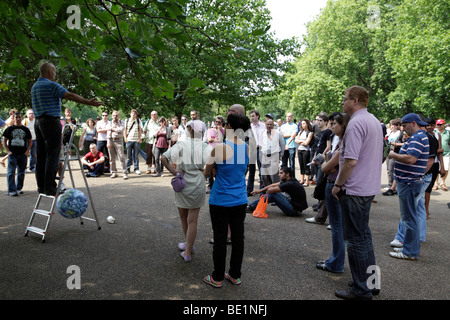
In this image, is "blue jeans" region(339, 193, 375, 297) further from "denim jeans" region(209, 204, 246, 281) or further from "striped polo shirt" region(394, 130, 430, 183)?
"striped polo shirt" region(394, 130, 430, 183)

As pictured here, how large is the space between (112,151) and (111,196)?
3.91 m

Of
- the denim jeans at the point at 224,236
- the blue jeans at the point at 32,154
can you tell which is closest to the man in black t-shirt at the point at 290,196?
the denim jeans at the point at 224,236

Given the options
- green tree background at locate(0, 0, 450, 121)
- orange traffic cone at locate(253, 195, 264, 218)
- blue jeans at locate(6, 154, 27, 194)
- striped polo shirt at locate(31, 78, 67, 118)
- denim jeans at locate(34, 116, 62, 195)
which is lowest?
orange traffic cone at locate(253, 195, 264, 218)

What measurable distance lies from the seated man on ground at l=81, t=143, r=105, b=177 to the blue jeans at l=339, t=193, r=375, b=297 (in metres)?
10.2

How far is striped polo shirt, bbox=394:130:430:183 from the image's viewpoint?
465 cm

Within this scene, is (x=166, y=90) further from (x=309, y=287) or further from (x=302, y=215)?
(x=302, y=215)

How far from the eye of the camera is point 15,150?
8.44 m

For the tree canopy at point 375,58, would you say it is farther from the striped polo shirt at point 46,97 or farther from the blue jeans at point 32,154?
the striped polo shirt at point 46,97

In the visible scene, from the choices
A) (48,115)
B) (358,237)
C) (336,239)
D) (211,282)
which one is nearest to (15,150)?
(48,115)

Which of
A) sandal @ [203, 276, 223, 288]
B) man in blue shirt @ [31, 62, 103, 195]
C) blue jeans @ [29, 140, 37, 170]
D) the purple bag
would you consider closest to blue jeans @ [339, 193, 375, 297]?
sandal @ [203, 276, 223, 288]

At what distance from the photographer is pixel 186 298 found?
3484 mm

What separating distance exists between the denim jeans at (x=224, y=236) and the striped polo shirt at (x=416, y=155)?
2.54 m

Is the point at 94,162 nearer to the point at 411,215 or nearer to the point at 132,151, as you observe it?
the point at 132,151
